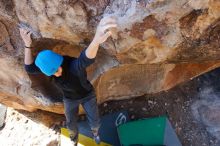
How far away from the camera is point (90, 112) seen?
13.1 ft

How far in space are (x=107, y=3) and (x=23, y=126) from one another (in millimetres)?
2700

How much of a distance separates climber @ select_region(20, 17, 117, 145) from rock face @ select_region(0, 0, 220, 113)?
0.70ft

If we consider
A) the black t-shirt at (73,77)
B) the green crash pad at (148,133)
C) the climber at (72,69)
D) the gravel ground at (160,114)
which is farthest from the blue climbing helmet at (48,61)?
the gravel ground at (160,114)

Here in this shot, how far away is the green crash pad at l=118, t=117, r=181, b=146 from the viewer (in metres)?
4.84

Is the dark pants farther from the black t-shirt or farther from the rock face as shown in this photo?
Answer: the rock face

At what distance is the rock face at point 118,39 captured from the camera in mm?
3238

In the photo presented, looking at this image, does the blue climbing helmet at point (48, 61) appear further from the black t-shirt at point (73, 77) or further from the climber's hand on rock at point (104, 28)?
the climber's hand on rock at point (104, 28)

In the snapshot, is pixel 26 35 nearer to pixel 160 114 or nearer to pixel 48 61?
pixel 48 61

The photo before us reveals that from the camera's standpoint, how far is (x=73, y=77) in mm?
3543

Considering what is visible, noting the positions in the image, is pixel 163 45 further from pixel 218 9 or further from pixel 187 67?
pixel 187 67

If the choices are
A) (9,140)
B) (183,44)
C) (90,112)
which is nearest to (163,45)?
(183,44)

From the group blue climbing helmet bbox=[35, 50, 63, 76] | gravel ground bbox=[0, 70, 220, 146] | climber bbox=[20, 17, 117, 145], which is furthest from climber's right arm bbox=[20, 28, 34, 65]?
gravel ground bbox=[0, 70, 220, 146]

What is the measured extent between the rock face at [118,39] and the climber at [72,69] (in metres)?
0.21

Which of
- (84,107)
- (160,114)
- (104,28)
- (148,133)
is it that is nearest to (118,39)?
(104,28)
